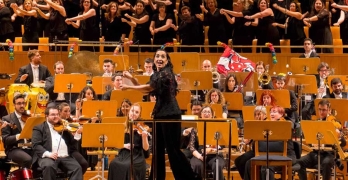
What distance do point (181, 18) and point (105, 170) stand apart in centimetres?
396

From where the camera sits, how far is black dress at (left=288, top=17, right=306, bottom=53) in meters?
14.9

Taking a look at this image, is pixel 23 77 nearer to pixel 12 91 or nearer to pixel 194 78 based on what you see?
pixel 12 91

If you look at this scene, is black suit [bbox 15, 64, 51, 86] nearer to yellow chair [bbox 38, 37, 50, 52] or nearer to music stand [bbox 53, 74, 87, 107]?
music stand [bbox 53, 74, 87, 107]

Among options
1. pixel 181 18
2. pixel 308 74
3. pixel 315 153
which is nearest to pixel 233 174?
pixel 315 153

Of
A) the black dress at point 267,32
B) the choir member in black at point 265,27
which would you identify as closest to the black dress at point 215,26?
the choir member in black at point 265,27

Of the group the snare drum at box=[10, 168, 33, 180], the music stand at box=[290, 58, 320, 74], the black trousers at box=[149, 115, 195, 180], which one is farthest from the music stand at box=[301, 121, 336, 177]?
the music stand at box=[290, 58, 320, 74]

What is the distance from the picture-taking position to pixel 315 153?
11.1 meters

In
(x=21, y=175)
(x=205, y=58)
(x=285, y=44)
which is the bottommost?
(x=21, y=175)

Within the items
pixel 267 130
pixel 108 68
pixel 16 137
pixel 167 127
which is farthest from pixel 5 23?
pixel 167 127

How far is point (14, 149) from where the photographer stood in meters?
10.8

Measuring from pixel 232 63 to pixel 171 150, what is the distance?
4.69m

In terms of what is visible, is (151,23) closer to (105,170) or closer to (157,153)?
(105,170)

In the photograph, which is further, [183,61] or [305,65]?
[305,65]

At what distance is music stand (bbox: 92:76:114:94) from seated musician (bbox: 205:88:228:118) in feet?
4.66
